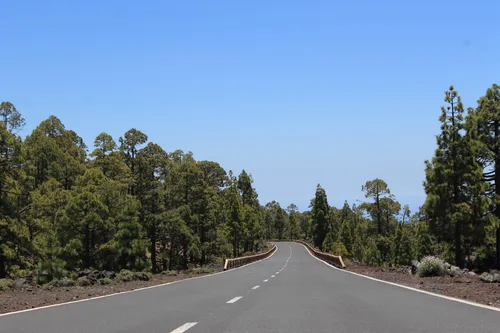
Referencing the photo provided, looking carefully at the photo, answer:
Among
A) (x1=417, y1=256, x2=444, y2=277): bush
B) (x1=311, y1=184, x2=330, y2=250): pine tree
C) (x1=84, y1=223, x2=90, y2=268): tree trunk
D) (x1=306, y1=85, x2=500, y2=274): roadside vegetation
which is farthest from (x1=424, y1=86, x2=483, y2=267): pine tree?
(x1=311, y1=184, x2=330, y2=250): pine tree

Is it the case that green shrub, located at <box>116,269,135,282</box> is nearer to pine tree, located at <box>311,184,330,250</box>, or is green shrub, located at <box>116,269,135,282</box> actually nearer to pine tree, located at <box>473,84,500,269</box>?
pine tree, located at <box>473,84,500,269</box>

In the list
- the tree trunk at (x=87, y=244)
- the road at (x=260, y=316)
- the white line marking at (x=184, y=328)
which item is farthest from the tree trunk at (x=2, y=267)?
the white line marking at (x=184, y=328)

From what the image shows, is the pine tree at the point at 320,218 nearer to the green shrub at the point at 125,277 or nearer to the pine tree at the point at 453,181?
the pine tree at the point at 453,181

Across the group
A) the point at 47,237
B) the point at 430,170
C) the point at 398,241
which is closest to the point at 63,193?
the point at 47,237

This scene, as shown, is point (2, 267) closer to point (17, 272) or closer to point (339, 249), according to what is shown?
point (17, 272)

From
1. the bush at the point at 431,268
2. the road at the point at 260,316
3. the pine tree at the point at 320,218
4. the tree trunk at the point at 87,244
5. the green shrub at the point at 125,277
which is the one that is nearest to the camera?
the road at the point at 260,316

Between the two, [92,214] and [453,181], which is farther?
[92,214]

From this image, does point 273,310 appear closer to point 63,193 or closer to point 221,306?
point 221,306

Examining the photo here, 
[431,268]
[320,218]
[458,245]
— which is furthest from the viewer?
[320,218]

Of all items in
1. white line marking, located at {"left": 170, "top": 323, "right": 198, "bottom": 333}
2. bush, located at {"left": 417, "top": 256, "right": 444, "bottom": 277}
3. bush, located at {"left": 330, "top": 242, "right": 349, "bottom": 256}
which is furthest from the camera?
bush, located at {"left": 330, "top": 242, "right": 349, "bottom": 256}

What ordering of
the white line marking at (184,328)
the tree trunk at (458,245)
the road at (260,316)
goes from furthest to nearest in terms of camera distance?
the tree trunk at (458,245) → the road at (260,316) → the white line marking at (184,328)

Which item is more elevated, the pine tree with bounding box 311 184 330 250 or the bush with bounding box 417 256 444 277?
the pine tree with bounding box 311 184 330 250

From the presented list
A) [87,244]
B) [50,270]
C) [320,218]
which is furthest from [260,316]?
[320,218]

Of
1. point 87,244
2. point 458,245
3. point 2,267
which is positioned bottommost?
point 2,267
